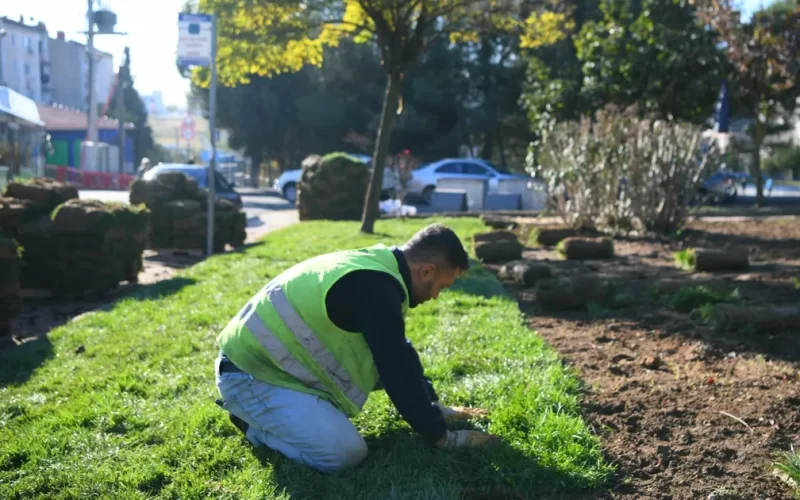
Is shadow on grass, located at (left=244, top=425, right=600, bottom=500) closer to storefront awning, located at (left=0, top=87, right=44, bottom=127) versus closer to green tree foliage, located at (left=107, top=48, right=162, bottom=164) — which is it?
storefront awning, located at (left=0, top=87, right=44, bottom=127)

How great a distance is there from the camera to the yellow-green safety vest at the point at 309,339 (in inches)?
139

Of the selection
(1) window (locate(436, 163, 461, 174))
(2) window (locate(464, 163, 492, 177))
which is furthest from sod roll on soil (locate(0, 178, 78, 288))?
(2) window (locate(464, 163, 492, 177))

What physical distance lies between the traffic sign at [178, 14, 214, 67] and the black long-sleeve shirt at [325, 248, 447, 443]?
30.1 feet

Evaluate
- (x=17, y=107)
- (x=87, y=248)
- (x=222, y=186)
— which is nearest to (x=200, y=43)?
(x=17, y=107)

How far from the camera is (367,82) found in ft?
128

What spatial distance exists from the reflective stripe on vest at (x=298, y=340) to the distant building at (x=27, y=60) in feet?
91.2

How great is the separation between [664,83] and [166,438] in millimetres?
17054

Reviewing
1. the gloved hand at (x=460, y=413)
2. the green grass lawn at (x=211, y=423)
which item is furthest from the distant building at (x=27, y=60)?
the gloved hand at (x=460, y=413)

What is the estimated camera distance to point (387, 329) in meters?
3.35

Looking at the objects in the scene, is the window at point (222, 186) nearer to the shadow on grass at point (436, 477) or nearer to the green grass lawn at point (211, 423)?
the green grass lawn at point (211, 423)

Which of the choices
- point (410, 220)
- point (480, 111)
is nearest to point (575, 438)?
point (410, 220)

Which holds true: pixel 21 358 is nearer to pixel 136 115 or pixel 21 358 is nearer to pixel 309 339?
pixel 309 339

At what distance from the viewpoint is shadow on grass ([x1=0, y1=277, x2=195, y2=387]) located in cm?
538

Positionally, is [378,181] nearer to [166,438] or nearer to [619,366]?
[619,366]
